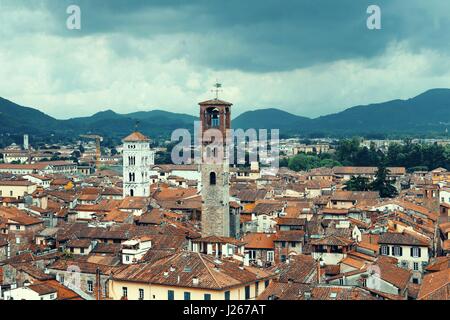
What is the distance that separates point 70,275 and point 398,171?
77.0 metres

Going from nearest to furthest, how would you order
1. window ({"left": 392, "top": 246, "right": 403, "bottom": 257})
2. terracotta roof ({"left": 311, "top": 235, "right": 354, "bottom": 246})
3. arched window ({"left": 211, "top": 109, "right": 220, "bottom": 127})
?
terracotta roof ({"left": 311, "top": 235, "right": 354, "bottom": 246})
window ({"left": 392, "top": 246, "right": 403, "bottom": 257})
arched window ({"left": 211, "top": 109, "right": 220, "bottom": 127})

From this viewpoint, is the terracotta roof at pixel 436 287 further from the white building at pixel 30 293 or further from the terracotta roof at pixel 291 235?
the white building at pixel 30 293

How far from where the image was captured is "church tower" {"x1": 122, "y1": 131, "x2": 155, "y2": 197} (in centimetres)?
7956

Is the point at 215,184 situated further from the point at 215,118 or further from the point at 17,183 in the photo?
the point at 17,183

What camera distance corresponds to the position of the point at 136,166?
81.3 metres

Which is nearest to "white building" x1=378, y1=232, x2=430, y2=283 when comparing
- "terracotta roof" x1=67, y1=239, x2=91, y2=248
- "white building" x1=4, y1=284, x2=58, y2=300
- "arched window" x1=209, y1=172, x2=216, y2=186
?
"arched window" x1=209, y1=172, x2=216, y2=186

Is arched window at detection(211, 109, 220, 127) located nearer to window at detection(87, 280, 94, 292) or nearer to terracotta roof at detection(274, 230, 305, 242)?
terracotta roof at detection(274, 230, 305, 242)

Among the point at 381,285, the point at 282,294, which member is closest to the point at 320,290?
the point at 282,294

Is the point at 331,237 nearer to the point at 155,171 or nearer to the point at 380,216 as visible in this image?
the point at 380,216

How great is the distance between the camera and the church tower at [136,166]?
79.6 meters

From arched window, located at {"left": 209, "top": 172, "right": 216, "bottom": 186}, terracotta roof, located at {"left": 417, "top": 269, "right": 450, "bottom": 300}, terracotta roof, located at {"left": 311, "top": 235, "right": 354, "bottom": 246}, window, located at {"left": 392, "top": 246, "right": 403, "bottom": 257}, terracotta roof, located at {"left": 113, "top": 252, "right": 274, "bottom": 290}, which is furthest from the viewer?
arched window, located at {"left": 209, "top": 172, "right": 216, "bottom": 186}

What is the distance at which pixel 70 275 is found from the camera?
31266 millimetres

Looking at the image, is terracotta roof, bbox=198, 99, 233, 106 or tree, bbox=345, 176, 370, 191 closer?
terracotta roof, bbox=198, 99, 233, 106

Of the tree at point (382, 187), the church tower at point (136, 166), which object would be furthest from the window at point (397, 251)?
the church tower at point (136, 166)
